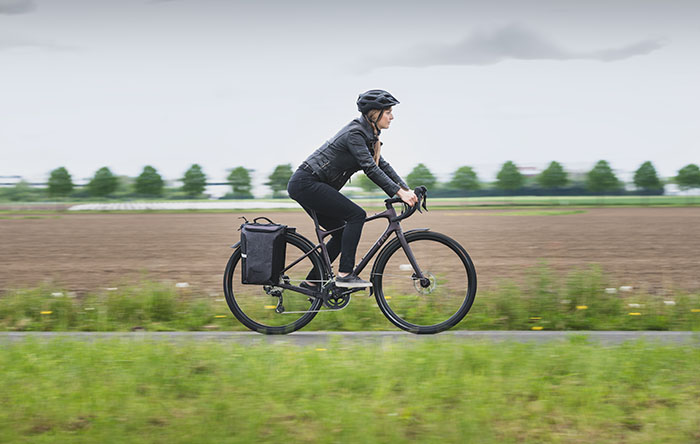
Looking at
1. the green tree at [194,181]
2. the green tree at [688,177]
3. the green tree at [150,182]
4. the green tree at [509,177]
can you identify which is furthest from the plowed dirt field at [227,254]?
the green tree at [688,177]

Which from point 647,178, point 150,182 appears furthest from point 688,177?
point 150,182

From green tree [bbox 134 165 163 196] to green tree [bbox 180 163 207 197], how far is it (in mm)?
4493

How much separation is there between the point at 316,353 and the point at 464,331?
1.40 m

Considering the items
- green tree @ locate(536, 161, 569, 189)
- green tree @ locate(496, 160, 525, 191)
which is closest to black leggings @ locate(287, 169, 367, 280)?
green tree @ locate(496, 160, 525, 191)

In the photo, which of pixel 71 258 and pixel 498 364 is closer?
pixel 498 364

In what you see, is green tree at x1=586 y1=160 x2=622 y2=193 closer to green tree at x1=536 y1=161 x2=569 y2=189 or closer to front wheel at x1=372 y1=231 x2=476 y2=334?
green tree at x1=536 y1=161 x2=569 y2=189

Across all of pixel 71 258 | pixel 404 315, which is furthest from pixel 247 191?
pixel 404 315

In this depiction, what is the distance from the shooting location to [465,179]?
4606 cm

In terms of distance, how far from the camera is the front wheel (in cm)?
536

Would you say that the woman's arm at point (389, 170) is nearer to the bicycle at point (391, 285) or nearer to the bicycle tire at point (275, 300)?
the bicycle at point (391, 285)

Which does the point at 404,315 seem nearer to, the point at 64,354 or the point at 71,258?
the point at 64,354

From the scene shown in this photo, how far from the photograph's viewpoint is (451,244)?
5340mm

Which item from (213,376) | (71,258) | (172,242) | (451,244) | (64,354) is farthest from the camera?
(172,242)

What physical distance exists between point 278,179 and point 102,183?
23572 mm
